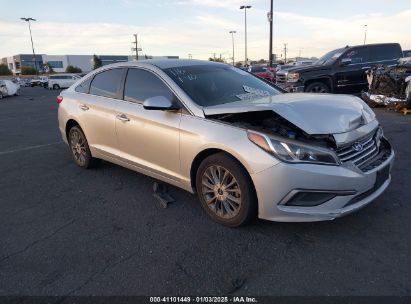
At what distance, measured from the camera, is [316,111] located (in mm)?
3320

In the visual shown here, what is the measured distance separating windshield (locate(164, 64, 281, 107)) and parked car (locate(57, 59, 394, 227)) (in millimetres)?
14

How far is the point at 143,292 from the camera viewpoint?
261 cm

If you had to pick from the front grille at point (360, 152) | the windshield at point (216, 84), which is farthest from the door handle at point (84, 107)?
the front grille at point (360, 152)

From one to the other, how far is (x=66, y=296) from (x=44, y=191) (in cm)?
254

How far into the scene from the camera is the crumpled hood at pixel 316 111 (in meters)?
3.15

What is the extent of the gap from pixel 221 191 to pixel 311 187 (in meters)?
0.89

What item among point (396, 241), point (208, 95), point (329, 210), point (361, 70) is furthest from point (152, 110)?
point (361, 70)

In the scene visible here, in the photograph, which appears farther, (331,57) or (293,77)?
(331,57)

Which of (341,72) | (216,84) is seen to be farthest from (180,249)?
(341,72)

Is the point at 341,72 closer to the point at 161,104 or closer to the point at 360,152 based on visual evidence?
the point at 360,152

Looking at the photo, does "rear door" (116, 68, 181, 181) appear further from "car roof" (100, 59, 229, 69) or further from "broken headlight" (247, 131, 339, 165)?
"broken headlight" (247, 131, 339, 165)

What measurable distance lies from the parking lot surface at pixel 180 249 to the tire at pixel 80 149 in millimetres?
805

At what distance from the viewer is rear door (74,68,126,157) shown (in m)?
4.71

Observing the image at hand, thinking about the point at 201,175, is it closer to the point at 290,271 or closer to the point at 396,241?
the point at 290,271
